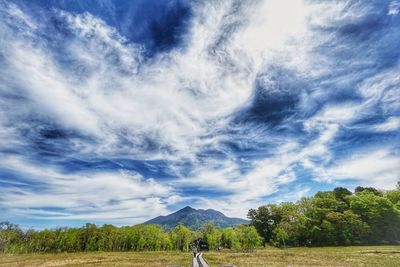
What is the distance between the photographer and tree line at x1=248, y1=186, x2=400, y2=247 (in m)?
74.1

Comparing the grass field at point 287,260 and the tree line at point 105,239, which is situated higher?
the tree line at point 105,239

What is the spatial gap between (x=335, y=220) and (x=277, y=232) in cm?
1977

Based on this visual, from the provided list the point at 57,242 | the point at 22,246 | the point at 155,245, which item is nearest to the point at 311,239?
the point at 155,245

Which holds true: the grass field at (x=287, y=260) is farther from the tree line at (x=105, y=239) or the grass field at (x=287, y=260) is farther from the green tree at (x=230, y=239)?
the tree line at (x=105, y=239)

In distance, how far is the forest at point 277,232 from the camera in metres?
75.3

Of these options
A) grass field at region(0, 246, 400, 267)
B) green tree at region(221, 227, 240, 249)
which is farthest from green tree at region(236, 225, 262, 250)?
grass field at region(0, 246, 400, 267)

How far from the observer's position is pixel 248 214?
106125 millimetres

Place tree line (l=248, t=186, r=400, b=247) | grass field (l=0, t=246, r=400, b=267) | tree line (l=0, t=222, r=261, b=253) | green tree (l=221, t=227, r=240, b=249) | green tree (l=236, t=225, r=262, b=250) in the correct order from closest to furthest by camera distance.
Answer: grass field (l=0, t=246, r=400, b=267) < tree line (l=248, t=186, r=400, b=247) < green tree (l=236, t=225, r=262, b=250) < green tree (l=221, t=227, r=240, b=249) < tree line (l=0, t=222, r=261, b=253)

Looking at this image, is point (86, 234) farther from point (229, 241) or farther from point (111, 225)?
point (229, 241)

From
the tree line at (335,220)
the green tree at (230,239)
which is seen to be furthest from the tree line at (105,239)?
the tree line at (335,220)

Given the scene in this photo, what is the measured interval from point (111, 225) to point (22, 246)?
1369 inches

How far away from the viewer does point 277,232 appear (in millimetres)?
91125

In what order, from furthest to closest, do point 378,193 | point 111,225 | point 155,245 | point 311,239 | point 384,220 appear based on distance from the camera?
point 111,225 → point 155,245 → point 378,193 → point 311,239 → point 384,220

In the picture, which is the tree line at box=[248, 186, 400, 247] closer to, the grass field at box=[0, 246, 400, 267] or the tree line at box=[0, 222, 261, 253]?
the tree line at box=[0, 222, 261, 253]
